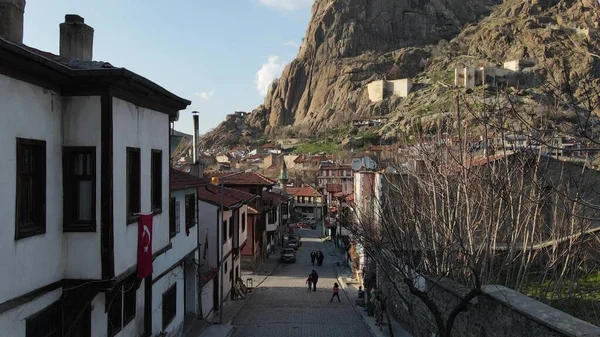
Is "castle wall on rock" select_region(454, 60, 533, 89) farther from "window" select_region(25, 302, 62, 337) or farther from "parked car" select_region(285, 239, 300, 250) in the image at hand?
"window" select_region(25, 302, 62, 337)

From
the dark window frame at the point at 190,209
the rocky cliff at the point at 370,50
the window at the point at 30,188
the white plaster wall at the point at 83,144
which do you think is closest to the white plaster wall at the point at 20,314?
the white plaster wall at the point at 83,144

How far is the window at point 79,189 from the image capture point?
8.16 meters

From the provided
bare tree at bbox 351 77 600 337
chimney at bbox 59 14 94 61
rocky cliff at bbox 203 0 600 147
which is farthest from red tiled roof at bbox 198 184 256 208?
rocky cliff at bbox 203 0 600 147

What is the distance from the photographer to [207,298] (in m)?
20.8

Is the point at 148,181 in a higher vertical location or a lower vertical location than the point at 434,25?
lower

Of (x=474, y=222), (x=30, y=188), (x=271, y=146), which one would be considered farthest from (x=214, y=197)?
(x=271, y=146)

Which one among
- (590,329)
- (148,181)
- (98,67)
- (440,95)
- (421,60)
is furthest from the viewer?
(421,60)

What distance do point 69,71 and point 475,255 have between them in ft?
28.7

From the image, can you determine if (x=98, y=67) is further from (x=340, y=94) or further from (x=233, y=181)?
(x=340, y=94)

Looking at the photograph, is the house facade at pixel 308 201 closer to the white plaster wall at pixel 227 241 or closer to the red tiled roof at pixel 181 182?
the white plaster wall at pixel 227 241

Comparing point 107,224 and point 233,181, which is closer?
point 107,224

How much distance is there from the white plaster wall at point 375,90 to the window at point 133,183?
5414 inches

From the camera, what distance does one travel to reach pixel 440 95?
114000 millimetres

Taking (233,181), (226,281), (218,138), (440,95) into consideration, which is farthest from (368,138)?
(226,281)
